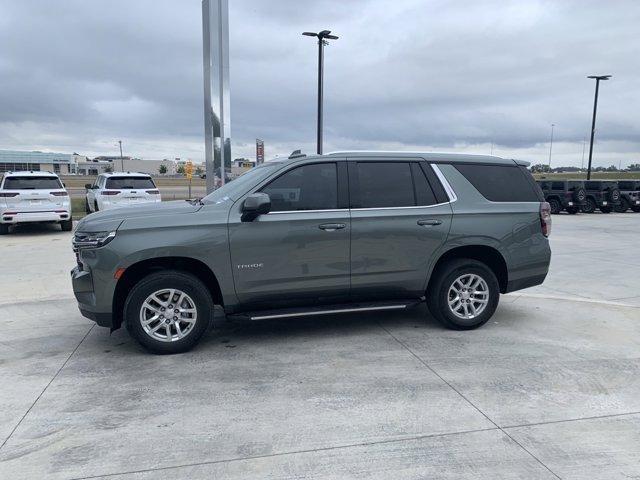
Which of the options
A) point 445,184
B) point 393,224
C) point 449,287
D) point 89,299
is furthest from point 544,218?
point 89,299

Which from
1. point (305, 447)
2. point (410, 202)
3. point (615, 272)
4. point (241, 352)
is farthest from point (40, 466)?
point (615, 272)

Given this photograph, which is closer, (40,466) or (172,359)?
(40,466)

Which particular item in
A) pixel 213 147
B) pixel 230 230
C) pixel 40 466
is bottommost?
pixel 40 466

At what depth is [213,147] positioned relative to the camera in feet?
50.5

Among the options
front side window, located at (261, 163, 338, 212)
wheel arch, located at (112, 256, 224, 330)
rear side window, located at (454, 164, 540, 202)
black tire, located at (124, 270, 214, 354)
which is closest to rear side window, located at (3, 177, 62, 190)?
wheel arch, located at (112, 256, 224, 330)

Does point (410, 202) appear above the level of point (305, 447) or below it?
above

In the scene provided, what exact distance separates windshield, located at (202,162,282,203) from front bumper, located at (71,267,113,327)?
1.40 metres

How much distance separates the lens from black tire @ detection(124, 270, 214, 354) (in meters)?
4.85

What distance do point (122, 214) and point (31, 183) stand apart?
11.1 meters

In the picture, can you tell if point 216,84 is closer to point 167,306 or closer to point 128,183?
point 128,183

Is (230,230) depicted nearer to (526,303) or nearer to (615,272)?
(526,303)

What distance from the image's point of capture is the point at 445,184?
18.8 ft

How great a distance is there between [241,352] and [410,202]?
2294 millimetres

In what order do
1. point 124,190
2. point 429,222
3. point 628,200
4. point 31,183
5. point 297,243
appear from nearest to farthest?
point 297,243 < point 429,222 < point 31,183 < point 124,190 < point 628,200
